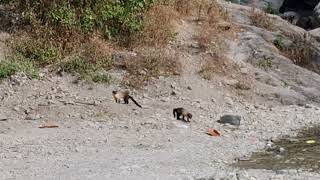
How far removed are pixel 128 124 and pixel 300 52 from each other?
21.4 ft

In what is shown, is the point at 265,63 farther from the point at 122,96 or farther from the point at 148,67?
the point at 122,96

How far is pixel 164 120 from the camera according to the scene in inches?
464

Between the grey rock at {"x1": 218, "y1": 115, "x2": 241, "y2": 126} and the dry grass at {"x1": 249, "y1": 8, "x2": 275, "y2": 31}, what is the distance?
6266 mm

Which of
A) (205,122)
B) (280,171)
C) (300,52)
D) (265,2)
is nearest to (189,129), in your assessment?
(205,122)

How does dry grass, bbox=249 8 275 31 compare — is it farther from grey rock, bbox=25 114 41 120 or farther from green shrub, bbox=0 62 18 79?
grey rock, bbox=25 114 41 120

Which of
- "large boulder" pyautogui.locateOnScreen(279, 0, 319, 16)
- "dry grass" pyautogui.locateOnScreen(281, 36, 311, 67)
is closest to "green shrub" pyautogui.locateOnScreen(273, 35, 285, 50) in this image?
"dry grass" pyautogui.locateOnScreen(281, 36, 311, 67)

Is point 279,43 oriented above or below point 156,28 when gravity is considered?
below

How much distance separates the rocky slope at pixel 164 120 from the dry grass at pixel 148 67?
22 cm

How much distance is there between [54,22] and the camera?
14.7 m

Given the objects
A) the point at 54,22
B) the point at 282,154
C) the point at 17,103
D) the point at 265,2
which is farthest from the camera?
the point at 265,2

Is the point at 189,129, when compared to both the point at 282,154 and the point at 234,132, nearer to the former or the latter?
the point at 234,132

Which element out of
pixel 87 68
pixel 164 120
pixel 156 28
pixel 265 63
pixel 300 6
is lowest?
pixel 300 6

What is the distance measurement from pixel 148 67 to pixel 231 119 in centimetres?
274

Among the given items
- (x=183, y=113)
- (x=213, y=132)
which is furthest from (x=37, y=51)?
(x=213, y=132)
